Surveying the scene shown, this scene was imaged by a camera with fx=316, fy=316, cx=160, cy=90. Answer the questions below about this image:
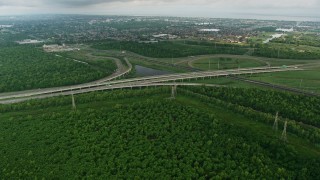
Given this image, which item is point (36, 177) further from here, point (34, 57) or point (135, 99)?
point (34, 57)

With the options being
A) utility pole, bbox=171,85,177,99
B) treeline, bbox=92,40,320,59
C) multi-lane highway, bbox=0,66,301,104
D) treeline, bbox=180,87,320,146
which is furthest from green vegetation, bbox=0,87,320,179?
treeline, bbox=92,40,320,59

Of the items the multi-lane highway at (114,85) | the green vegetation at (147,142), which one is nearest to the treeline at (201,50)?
the multi-lane highway at (114,85)

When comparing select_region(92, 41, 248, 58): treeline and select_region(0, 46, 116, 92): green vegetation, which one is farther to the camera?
select_region(92, 41, 248, 58): treeline

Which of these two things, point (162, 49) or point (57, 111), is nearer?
point (57, 111)

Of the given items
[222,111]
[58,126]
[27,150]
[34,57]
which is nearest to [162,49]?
[34,57]

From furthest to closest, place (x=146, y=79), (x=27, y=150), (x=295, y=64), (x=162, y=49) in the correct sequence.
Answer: (x=162, y=49), (x=295, y=64), (x=146, y=79), (x=27, y=150)

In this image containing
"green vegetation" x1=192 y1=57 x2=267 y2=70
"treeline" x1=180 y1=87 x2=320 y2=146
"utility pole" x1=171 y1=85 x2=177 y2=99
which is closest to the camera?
"treeline" x1=180 y1=87 x2=320 y2=146

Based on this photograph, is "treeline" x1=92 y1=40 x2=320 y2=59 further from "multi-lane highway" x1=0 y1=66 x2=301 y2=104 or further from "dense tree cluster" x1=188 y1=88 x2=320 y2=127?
"dense tree cluster" x1=188 y1=88 x2=320 y2=127
